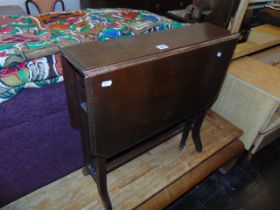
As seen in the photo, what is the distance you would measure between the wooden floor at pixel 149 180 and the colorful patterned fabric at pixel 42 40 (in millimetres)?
514

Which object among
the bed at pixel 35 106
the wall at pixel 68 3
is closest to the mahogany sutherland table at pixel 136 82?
the bed at pixel 35 106

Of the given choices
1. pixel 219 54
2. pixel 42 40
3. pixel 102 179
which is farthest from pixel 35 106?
pixel 219 54

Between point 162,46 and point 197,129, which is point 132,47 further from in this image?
point 197,129

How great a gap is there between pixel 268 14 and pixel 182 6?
154 centimetres

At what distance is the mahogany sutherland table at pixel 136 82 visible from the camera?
667 millimetres

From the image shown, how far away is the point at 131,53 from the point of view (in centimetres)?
72

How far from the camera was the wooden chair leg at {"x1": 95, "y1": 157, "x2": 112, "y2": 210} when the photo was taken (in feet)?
2.83

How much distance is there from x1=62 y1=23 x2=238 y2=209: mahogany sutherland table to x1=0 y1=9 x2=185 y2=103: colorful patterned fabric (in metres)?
0.12

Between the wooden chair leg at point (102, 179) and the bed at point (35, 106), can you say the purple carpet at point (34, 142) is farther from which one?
the wooden chair leg at point (102, 179)

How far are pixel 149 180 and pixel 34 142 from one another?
1.92 feet

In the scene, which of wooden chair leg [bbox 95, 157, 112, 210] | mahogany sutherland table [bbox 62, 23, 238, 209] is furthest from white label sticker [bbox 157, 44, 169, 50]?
wooden chair leg [bbox 95, 157, 112, 210]

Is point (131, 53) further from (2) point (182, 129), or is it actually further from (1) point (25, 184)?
(1) point (25, 184)

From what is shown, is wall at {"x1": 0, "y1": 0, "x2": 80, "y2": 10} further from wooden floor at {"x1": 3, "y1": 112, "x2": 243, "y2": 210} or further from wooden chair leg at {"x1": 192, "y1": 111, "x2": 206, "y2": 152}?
wooden chair leg at {"x1": 192, "y1": 111, "x2": 206, "y2": 152}

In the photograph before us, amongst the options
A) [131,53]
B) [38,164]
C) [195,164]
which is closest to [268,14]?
[195,164]
